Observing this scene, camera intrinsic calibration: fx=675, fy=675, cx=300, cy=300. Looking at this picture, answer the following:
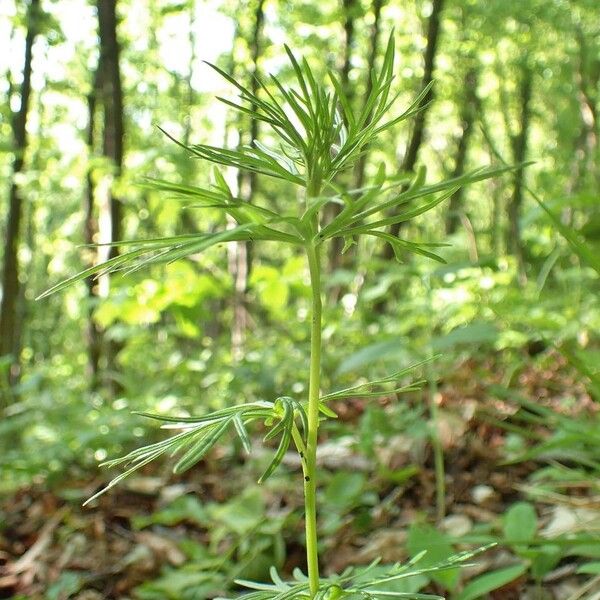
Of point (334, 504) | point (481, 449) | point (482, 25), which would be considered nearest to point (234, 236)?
point (334, 504)

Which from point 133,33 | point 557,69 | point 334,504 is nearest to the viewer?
point 334,504

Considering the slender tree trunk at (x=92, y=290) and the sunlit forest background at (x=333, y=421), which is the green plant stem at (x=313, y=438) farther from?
the slender tree trunk at (x=92, y=290)

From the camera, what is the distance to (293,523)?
2.17 meters

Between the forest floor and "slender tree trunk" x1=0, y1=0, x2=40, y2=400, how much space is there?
3683 millimetres

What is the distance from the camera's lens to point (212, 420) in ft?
2.27

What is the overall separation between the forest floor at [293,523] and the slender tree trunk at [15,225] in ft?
12.1

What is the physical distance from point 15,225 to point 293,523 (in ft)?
19.2

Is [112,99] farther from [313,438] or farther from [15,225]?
[313,438]

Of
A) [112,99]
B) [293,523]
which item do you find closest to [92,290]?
[112,99]

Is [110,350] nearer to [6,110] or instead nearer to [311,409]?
[6,110]

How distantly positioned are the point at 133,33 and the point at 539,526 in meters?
12.9

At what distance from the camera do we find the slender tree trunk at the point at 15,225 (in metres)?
6.48

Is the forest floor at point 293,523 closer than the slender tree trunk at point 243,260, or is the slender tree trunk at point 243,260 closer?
the forest floor at point 293,523

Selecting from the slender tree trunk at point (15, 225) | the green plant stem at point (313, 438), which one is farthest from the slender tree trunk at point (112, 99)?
the green plant stem at point (313, 438)
